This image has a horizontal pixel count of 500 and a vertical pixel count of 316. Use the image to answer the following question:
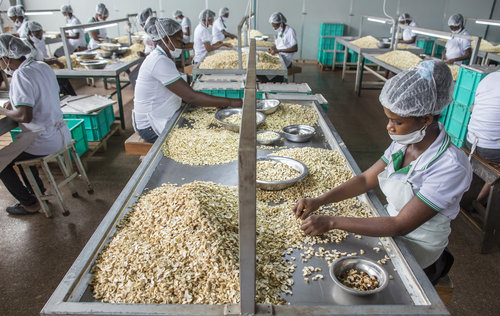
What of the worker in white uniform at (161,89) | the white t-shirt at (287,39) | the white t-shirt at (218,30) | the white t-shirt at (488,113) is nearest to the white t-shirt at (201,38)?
the white t-shirt at (218,30)

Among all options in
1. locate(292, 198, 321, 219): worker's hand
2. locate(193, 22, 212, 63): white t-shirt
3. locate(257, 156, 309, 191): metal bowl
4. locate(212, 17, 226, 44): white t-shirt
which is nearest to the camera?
locate(292, 198, 321, 219): worker's hand

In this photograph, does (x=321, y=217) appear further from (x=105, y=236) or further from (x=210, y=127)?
(x=210, y=127)

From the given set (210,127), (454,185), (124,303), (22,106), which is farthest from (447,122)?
(22,106)

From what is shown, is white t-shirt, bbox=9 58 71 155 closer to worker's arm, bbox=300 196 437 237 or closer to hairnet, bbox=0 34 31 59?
hairnet, bbox=0 34 31 59

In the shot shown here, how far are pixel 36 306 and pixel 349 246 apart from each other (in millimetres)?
2322

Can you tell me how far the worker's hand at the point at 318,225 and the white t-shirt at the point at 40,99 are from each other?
2.86 meters

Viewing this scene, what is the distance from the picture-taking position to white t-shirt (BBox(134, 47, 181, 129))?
10.3 feet

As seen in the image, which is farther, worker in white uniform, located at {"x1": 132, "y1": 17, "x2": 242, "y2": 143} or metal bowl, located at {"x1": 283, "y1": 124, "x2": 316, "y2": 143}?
worker in white uniform, located at {"x1": 132, "y1": 17, "x2": 242, "y2": 143}

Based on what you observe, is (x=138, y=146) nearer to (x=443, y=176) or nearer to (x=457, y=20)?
(x=443, y=176)

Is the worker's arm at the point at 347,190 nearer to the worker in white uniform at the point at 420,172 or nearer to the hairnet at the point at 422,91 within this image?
the worker in white uniform at the point at 420,172

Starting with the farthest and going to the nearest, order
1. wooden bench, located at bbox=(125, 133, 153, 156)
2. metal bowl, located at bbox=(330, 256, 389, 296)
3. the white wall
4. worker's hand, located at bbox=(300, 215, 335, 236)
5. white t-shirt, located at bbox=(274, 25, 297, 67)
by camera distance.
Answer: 1. the white wall
2. white t-shirt, located at bbox=(274, 25, 297, 67)
3. wooden bench, located at bbox=(125, 133, 153, 156)
4. worker's hand, located at bbox=(300, 215, 335, 236)
5. metal bowl, located at bbox=(330, 256, 389, 296)

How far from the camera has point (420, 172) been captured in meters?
1.50

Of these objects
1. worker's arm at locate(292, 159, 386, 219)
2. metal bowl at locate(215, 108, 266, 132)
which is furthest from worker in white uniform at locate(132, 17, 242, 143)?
worker's arm at locate(292, 159, 386, 219)

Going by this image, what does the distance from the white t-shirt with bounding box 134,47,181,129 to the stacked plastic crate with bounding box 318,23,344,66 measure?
8276mm
